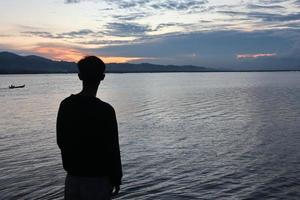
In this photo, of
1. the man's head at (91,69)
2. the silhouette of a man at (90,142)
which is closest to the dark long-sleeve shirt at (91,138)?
the silhouette of a man at (90,142)

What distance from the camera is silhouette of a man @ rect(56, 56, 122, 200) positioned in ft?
17.2

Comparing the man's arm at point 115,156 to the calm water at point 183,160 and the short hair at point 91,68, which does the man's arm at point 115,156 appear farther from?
the calm water at point 183,160

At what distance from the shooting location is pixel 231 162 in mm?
21875

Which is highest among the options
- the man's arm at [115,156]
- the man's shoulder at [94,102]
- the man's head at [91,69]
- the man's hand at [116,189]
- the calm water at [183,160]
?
the man's head at [91,69]

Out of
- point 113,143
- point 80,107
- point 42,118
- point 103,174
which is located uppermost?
point 80,107

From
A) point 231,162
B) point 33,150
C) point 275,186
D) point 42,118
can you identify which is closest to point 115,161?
point 275,186

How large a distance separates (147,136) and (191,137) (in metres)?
3.21

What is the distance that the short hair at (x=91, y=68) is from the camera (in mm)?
5355

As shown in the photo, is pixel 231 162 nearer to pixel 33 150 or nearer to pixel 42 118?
pixel 33 150

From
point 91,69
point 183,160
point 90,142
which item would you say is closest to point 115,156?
point 90,142

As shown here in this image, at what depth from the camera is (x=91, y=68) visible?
17.6 ft

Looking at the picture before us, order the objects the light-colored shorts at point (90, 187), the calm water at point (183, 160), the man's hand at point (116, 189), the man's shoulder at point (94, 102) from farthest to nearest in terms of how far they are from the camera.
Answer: the calm water at point (183, 160)
the man's hand at point (116, 189)
the light-colored shorts at point (90, 187)
the man's shoulder at point (94, 102)

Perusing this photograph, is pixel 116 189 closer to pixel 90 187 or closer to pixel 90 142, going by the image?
pixel 90 187

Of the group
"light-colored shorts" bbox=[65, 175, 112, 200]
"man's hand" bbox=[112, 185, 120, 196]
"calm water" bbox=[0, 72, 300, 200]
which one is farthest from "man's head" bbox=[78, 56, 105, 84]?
"calm water" bbox=[0, 72, 300, 200]
